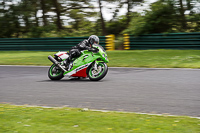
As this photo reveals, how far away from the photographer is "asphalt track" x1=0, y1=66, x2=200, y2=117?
681cm

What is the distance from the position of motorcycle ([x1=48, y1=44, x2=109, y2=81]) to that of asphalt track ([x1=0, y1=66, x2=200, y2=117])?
0.81 feet

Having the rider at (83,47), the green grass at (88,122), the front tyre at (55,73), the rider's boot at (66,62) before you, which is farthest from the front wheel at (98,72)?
the green grass at (88,122)

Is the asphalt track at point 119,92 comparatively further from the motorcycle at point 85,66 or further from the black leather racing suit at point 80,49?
the black leather racing suit at point 80,49

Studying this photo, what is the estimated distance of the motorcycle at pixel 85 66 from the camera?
1019 cm

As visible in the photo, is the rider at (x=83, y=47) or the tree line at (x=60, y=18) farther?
the tree line at (x=60, y=18)

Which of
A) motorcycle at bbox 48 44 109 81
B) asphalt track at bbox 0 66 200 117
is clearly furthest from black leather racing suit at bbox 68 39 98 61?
asphalt track at bbox 0 66 200 117

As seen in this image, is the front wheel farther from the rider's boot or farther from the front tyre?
the front tyre

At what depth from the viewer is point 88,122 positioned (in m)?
5.33

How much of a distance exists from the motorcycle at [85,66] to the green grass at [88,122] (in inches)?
160

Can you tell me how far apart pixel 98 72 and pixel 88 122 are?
5.03 meters

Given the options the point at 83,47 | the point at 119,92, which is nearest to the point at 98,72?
the point at 83,47

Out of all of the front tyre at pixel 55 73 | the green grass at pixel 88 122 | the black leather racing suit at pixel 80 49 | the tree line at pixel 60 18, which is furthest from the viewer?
the tree line at pixel 60 18

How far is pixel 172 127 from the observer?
4.93m

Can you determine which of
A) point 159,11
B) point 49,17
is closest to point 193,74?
point 159,11
